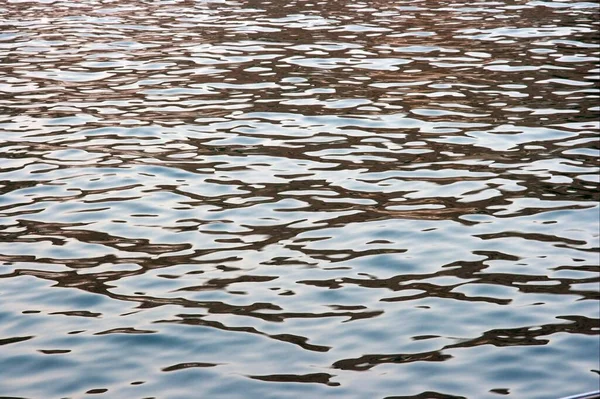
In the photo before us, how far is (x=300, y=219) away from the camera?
35.0 feet

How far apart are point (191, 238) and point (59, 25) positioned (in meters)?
14.0

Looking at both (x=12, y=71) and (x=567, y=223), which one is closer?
(x=567, y=223)

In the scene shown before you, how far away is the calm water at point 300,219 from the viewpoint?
7504 mm

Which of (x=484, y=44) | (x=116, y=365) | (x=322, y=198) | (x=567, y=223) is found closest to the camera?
(x=116, y=365)

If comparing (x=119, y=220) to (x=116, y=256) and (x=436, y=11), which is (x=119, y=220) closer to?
(x=116, y=256)

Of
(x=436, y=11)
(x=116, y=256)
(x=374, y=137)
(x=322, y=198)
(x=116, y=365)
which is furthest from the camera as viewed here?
(x=436, y=11)

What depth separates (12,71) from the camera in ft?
59.0

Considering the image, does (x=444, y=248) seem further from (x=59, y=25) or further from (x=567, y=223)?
(x=59, y=25)

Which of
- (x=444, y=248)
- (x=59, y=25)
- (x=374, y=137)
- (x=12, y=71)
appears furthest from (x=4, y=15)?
(x=444, y=248)

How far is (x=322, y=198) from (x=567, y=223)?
2529 millimetres

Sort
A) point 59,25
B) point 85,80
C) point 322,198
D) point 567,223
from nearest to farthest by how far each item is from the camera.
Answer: point 567,223
point 322,198
point 85,80
point 59,25

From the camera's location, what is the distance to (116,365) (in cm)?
744

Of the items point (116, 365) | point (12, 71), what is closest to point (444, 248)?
point (116, 365)

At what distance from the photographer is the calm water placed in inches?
295
